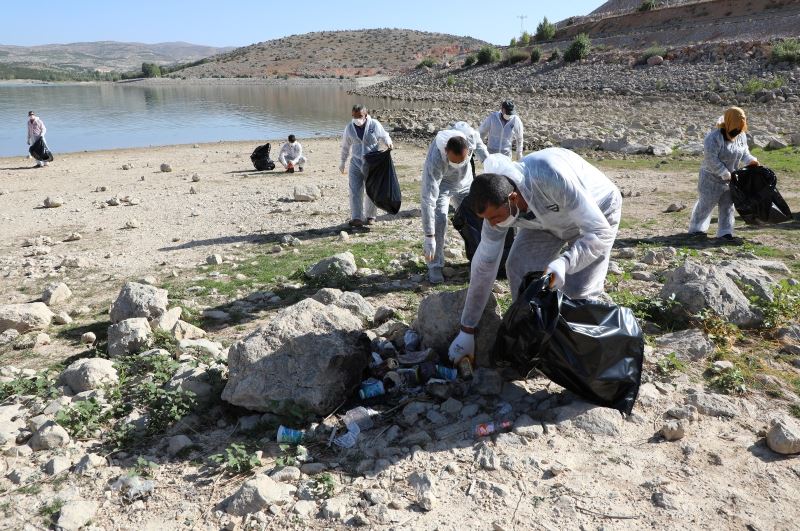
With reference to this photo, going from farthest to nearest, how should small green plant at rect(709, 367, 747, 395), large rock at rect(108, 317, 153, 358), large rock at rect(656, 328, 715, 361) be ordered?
large rock at rect(108, 317, 153, 358) → large rock at rect(656, 328, 715, 361) → small green plant at rect(709, 367, 747, 395)

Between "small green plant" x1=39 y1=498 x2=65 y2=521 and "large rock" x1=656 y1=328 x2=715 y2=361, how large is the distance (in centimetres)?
379

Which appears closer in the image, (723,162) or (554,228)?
(554,228)

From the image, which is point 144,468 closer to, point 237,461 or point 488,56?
point 237,461

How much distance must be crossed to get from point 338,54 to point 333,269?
8169 cm

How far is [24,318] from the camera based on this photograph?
5.49 metres

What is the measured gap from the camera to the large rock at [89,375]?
4.14m

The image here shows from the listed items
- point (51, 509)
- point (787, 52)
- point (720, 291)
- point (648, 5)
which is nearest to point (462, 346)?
point (720, 291)

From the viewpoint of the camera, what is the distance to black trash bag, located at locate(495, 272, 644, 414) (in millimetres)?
3275

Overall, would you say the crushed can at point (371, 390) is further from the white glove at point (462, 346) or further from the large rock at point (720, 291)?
the large rock at point (720, 291)

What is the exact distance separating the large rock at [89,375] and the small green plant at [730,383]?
3932mm

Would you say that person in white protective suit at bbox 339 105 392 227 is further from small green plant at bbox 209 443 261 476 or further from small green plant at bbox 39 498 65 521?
small green plant at bbox 39 498 65 521

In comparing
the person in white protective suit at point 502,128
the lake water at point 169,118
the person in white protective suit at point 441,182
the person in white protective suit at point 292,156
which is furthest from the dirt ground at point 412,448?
the lake water at point 169,118

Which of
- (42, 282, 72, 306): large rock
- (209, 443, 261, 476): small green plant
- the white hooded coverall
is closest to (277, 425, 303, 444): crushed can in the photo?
(209, 443, 261, 476): small green plant

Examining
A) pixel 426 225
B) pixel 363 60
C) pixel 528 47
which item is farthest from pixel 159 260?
pixel 363 60
